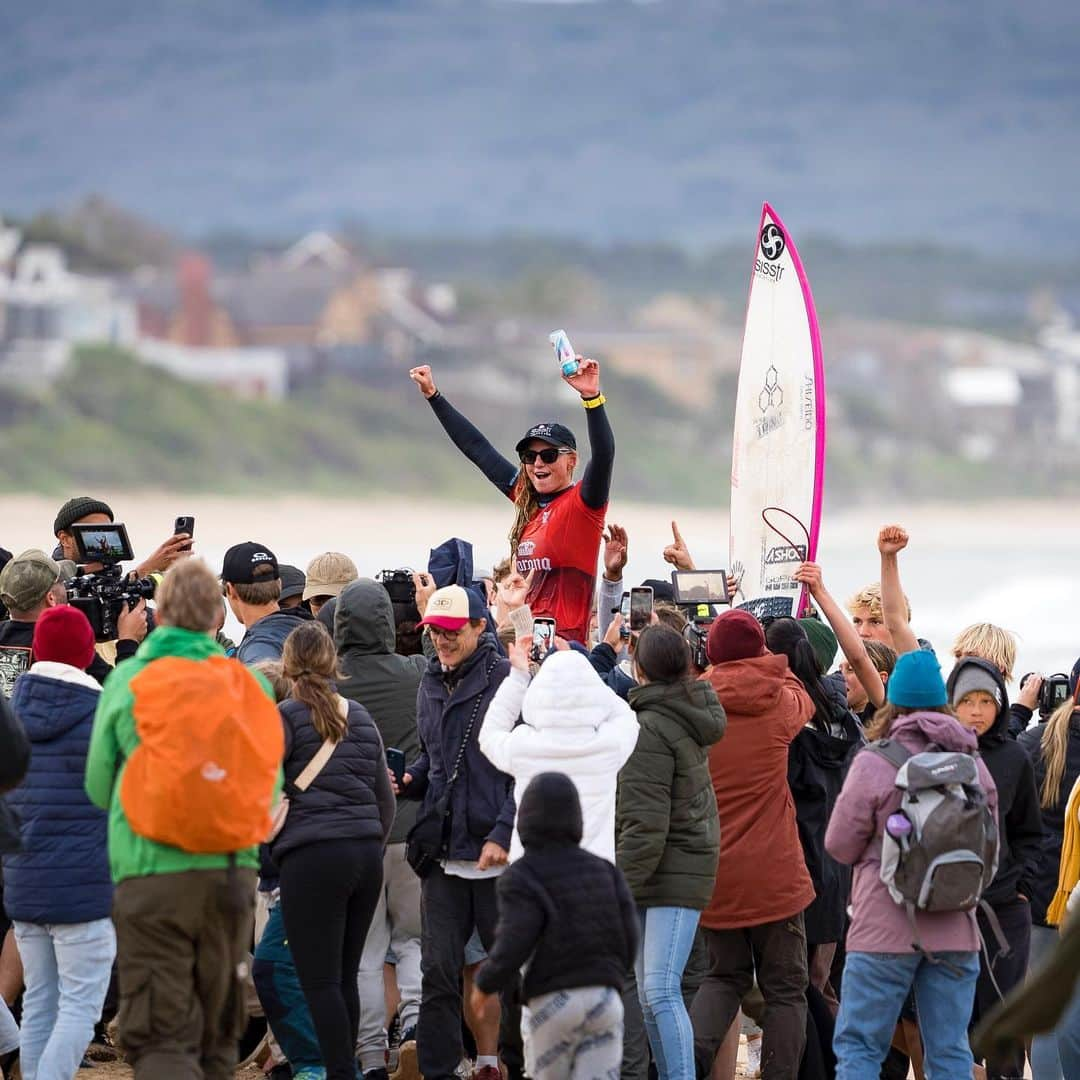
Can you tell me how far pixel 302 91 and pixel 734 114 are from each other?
27.1 meters

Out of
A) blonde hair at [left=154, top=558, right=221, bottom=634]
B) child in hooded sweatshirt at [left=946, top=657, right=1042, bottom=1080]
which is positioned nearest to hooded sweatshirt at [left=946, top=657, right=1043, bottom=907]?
child in hooded sweatshirt at [left=946, top=657, right=1042, bottom=1080]

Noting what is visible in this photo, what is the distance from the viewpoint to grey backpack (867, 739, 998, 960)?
13.9ft

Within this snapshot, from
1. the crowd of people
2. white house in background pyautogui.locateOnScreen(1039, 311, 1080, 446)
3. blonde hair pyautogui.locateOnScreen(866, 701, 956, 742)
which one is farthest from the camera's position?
white house in background pyautogui.locateOnScreen(1039, 311, 1080, 446)

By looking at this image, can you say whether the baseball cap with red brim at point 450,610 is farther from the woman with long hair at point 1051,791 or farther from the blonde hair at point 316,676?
the woman with long hair at point 1051,791

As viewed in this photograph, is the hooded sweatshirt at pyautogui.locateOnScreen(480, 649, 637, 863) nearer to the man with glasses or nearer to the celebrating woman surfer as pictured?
the man with glasses

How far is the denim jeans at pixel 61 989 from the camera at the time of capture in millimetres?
4344

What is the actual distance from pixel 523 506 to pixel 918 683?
5.44ft

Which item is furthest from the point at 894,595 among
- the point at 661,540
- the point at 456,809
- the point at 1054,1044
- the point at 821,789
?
the point at 661,540

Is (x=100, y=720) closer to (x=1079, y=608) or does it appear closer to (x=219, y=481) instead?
(x=1079, y=608)

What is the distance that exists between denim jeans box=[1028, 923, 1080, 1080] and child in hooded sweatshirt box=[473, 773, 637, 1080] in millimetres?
1095

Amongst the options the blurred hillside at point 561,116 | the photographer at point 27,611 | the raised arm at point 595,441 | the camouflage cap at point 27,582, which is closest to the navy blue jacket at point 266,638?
the photographer at point 27,611

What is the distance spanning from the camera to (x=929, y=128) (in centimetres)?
12006

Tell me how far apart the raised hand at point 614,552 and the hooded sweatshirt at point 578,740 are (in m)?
1.05

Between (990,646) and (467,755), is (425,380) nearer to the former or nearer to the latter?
(467,755)
